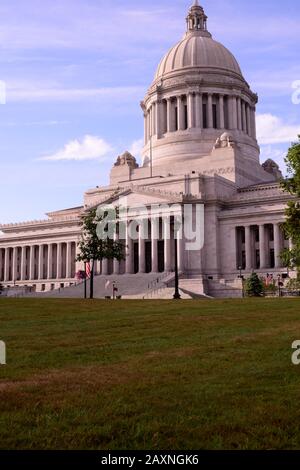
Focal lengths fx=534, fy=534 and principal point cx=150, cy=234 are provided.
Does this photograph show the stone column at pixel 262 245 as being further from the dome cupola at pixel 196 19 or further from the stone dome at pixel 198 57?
the dome cupola at pixel 196 19

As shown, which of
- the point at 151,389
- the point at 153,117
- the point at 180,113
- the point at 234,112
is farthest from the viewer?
the point at 153,117

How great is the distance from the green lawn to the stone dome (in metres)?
92.0

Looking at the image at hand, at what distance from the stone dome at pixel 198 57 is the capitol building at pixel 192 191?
0.23 meters

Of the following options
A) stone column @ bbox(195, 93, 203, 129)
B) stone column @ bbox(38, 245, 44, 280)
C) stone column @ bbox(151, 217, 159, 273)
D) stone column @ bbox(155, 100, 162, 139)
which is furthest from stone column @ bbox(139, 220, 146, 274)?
stone column @ bbox(155, 100, 162, 139)

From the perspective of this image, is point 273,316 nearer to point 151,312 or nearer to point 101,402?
point 151,312

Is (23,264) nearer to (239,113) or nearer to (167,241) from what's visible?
(167,241)

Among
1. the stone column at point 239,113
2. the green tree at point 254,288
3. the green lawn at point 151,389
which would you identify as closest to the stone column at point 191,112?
the stone column at point 239,113

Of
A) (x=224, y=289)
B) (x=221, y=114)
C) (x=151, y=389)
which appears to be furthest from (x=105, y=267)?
(x=151, y=389)

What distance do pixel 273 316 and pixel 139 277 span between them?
51403 mm

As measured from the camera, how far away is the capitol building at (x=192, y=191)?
78.9 m

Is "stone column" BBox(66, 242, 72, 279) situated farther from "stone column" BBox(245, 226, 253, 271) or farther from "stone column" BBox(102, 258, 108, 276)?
"stone column" BBox(245, 226, 253, 271)

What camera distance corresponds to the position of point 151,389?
10789mm

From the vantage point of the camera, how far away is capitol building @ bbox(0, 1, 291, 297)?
7894 centimetres

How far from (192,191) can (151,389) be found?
7199 cm
